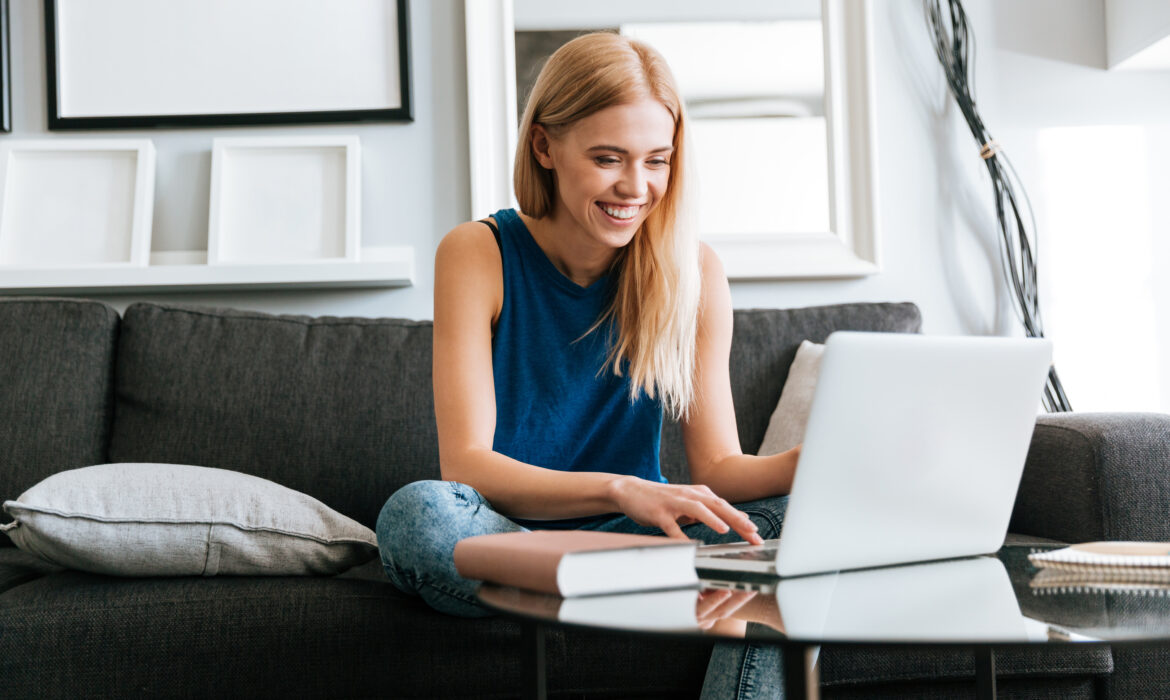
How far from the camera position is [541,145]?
134 centimetres

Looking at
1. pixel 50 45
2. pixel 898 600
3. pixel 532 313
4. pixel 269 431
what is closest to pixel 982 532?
pixel 898 600

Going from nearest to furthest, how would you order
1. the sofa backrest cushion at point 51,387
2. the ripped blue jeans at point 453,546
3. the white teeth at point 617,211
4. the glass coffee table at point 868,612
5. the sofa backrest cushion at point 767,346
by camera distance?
the glass coffee table at point 868,612 → the ripped blue jeans at point 453,546 → the white teeth at point 617,211 → the sofa backrest cushion at point 51,387 → the sofa backrest cushion at point 767,346

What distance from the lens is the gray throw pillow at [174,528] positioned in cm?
123

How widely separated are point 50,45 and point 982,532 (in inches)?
81.6

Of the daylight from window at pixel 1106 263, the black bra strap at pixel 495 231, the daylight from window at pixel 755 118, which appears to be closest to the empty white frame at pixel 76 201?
the black bra strap at pixel 495 231

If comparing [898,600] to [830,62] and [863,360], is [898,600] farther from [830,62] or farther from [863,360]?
[830,62]

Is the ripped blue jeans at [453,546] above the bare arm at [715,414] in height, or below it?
below

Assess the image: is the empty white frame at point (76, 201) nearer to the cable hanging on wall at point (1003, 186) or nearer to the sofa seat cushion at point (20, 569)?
the sofa seat cushion at point (20, 569)

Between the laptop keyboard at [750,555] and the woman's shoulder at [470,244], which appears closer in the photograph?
the laptop keyboard at [750,555]

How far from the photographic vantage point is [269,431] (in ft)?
5.42

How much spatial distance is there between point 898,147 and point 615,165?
1159 mm

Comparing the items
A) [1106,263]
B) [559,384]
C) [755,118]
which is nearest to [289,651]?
[559,384]

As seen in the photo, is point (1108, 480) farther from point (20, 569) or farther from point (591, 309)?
point (20, 569)

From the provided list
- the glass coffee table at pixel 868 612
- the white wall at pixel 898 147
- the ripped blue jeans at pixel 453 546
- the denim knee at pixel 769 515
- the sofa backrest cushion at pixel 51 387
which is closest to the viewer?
the glass coffee table at pixel 868 612
